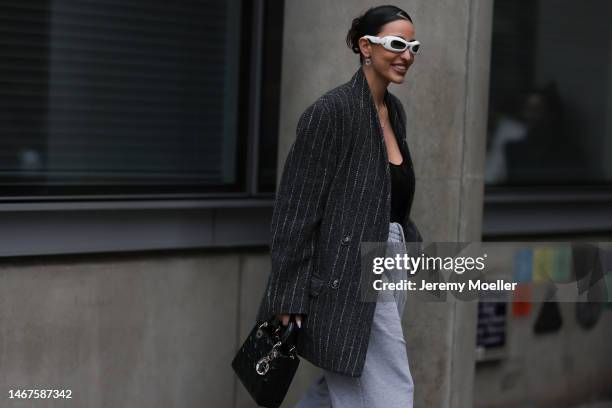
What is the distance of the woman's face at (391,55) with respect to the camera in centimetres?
430

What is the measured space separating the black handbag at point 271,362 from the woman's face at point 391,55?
1.11 metres

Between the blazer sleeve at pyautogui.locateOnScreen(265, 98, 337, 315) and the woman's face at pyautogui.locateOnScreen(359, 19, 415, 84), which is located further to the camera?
the woman's face at pyautogui.locateOnScreen(359, 19, 415, 84)

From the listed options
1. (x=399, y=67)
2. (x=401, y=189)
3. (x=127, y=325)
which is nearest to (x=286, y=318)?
(x=401, y=189)

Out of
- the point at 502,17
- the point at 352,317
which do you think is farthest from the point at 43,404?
the point at 502,17

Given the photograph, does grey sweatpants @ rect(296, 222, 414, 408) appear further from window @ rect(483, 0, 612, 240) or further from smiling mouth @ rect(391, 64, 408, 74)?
window @ rect(483, 0, 612, 240)

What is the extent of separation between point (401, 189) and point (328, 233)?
411 mm

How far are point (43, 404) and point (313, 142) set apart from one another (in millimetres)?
1997

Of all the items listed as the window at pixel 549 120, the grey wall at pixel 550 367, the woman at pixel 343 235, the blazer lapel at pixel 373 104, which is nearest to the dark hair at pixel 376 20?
the woman at pixel 343 235

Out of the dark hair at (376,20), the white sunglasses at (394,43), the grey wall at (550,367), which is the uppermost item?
the dark hair at (376,20)

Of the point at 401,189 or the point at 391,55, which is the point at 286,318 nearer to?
the point at 401,189

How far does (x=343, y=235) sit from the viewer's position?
4.16 m

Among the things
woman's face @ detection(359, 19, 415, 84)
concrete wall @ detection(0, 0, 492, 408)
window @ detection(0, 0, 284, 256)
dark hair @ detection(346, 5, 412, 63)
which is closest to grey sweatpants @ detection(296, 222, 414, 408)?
woman's face @ detection(359, 19, 415, 84)

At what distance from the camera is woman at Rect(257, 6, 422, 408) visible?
163 inches

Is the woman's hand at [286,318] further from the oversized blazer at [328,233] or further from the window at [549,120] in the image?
the window at [549,120]
